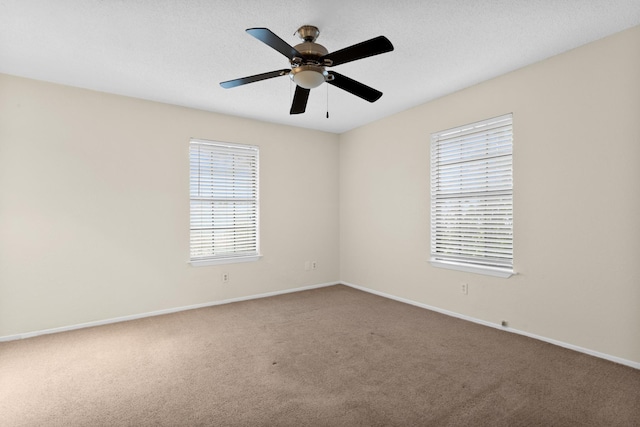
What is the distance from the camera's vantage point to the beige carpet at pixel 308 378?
1.96 metres

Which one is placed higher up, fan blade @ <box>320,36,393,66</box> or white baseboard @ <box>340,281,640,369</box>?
fan blade @ <box>320,36,393,66</box>

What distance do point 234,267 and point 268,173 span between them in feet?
4.81

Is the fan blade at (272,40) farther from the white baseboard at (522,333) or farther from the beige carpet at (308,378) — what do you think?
the white baseboard at (522,333)

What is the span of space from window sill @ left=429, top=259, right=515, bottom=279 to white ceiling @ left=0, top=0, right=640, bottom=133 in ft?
6.62

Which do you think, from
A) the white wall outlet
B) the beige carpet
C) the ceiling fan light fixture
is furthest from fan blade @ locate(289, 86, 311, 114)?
the white wall outlet

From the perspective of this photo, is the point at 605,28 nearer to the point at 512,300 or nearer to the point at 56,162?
the point at 512,300

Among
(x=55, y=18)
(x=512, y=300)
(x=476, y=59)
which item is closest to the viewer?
(x=55, y=18)

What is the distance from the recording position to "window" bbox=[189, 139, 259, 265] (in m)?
4.32

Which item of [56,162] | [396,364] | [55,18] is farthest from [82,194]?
[396,364]

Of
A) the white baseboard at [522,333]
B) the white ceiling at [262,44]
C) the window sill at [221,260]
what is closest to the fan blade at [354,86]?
the white ceiling at [262,44]

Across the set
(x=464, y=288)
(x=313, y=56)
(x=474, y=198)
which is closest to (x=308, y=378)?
(x=464, y=288)

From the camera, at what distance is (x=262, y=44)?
2.67 m

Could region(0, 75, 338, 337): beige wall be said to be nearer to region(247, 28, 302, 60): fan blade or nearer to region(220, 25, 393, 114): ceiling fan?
region(220, 25, 393, 114): ceiling fan

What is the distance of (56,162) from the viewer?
342 cm
